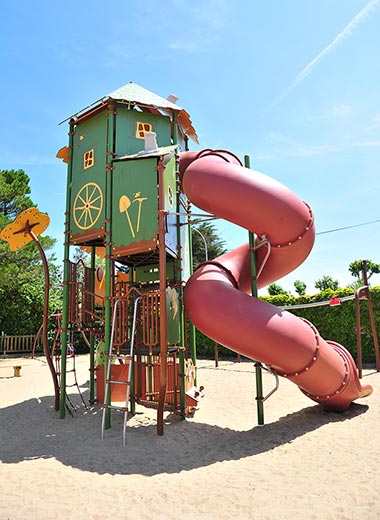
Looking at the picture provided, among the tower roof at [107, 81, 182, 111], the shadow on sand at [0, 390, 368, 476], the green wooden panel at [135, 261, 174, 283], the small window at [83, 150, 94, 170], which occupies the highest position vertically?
the tower roof at [107, 81, 182, 111]

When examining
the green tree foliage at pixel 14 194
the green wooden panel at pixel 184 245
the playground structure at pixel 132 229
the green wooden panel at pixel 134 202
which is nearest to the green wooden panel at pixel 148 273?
the playground structure at pixel 132 229

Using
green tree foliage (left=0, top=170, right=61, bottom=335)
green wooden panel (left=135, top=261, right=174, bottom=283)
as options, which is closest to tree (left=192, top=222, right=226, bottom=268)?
green tree foliage (left=0, top=170, right=61, bottom=335)

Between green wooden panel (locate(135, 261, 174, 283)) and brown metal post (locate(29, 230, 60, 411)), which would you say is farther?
green wooden panel (locate(135, 261, 174, 283))

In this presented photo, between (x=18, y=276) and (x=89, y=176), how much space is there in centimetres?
1396

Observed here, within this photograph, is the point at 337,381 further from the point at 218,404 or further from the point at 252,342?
the point at 218,404

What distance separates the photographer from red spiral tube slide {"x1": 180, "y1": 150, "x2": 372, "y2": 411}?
6.20 metres

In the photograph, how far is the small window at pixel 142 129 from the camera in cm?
842

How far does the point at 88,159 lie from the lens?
8414 millimetres

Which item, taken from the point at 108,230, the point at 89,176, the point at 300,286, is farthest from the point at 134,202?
the point at 300,286

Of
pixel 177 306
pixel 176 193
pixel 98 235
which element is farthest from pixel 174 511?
pixel 176 193

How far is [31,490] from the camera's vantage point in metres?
4.37

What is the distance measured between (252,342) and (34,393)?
7.37 m

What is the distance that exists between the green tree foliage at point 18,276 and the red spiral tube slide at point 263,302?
15.7 metres

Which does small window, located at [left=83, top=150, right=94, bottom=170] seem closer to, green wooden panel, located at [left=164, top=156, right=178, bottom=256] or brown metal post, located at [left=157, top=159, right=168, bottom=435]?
green wooden panel, located at [left=164, top=156, right=178, bottom=256]
